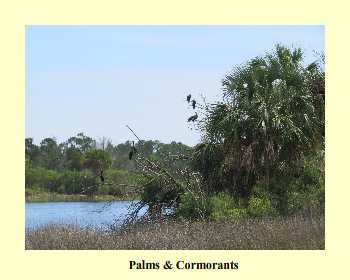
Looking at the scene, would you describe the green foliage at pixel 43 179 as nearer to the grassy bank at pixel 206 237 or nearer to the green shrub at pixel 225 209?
the green shrub at pixel 225 209

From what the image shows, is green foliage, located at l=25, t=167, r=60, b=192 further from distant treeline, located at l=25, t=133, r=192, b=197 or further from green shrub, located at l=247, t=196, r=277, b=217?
green shrub, located at l=247, t=196, r=277, b=217

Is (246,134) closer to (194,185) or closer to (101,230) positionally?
(194,185)

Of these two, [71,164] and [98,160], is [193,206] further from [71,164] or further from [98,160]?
[71,164]

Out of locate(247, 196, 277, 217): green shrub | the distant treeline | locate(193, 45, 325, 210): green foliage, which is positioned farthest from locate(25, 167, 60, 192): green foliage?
locate(247, 196, 277, 217): green shrub

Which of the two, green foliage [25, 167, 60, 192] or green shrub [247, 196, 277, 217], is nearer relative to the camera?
green shrub [247, 196, 277, 217]

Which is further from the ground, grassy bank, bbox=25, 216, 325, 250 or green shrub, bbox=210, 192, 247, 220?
green shrub, bbox=210, 192, 247, 220

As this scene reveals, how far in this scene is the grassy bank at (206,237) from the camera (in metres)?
16.8

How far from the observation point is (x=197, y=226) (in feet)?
65.5

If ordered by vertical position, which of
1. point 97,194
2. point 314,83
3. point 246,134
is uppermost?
point 314,83

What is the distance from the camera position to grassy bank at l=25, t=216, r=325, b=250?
16766mm

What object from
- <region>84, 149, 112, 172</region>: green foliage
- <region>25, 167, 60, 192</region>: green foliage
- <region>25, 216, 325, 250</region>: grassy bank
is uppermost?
<region>84, 149, 112, 172</region>: green foliage

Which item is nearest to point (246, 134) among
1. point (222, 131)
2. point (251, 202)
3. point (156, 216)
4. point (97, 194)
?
point (222, 131)

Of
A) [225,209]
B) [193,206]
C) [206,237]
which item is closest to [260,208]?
[225,209]
